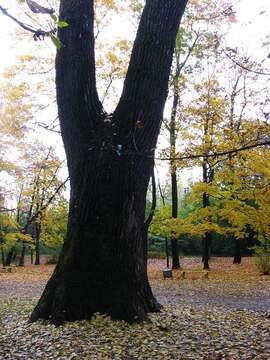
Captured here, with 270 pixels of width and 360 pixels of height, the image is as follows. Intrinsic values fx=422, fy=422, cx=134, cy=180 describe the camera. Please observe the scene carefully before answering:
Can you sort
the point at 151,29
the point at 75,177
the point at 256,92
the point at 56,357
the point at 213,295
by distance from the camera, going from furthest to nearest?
1. the point at 256,92
2. the point at 213,295
3. the point at 75,177
4. the point at 151,29
5. the point at 56,357

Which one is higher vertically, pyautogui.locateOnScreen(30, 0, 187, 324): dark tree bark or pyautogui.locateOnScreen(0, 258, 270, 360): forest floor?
pyautogui.locateOnScreen(30, 0, 187, 324): dark tree bark

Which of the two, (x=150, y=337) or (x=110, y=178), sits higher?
(x=110, y=178)

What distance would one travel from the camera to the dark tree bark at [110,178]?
5.17 meters

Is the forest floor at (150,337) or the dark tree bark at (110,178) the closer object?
the forest floor at (150,337)

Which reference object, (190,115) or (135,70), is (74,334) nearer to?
(135,70)

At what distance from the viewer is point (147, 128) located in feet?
17.4

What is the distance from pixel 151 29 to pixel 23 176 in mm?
15221

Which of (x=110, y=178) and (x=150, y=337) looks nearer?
(x=150, y=337)

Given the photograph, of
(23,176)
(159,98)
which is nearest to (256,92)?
(23,176)

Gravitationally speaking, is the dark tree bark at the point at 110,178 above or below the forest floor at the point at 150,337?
above

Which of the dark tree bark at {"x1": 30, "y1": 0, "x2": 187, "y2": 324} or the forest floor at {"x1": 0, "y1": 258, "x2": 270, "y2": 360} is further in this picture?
the dark tree bark at {"x1": 30, "y1": 0, "x2": 187, "y2": 324}

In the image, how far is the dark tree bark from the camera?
5168mm

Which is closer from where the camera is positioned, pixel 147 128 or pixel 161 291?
pixel 147 128

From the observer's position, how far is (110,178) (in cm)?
528
